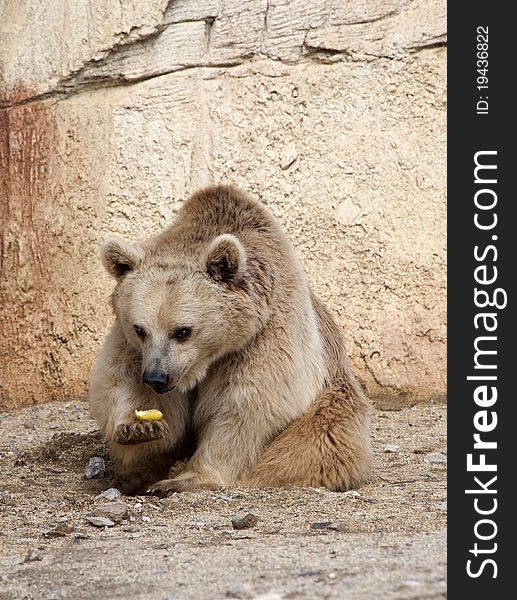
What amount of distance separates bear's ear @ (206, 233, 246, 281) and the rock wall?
323 cm

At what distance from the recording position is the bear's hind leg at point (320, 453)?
20.4 ft

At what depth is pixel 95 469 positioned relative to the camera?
260 inches

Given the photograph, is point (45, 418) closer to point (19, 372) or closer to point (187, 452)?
point (19, 372)

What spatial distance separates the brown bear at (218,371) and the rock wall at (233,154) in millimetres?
2825

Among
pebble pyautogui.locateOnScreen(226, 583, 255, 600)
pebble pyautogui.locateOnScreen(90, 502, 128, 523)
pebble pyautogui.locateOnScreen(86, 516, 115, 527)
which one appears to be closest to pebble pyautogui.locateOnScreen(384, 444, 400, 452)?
pebble pyautogui.locateOnScreen(90, 502, 128, 523)

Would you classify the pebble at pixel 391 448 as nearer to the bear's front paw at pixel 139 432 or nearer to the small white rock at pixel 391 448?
the small white rock at pixel 391 448

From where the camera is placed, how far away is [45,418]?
350 inches

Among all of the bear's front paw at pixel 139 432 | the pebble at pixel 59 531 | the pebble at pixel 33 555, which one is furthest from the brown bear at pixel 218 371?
the pebble at pixel 33 555

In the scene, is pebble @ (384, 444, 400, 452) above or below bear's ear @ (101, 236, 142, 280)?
below

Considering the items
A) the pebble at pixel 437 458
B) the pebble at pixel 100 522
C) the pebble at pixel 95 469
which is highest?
the pebble at pixel 437 458

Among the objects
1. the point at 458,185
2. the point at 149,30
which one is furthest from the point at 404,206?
the point at 458,185

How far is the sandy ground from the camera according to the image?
13.0 ft

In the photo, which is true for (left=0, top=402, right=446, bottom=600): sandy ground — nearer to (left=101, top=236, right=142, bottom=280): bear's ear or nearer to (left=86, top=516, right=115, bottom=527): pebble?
(left=86, top=516, right=115, bottom=527): pebble

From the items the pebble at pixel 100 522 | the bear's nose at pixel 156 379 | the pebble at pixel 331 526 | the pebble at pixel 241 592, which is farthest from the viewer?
the bear's nose at pixel 156 379
